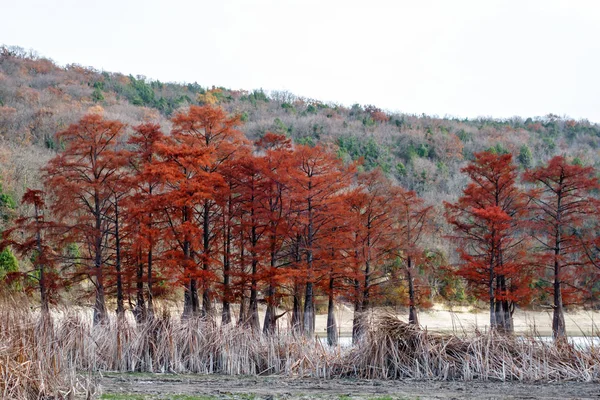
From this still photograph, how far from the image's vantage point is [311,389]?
1180cm

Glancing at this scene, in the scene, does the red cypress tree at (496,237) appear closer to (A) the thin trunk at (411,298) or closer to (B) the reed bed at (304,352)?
(A) the thin trunk at (411,298)

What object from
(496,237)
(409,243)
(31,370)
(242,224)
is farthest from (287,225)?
(31,370)

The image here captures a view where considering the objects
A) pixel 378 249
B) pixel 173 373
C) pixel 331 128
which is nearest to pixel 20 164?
pixel 378 249

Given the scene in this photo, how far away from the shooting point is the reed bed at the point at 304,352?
12.9m

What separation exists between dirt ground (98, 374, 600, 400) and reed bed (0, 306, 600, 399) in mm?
563

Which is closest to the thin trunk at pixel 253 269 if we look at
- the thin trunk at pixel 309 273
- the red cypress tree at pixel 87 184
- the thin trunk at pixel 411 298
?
the thin trunk at pixel 309 273

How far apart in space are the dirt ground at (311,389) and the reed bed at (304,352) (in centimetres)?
56

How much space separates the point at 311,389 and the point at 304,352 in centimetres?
208

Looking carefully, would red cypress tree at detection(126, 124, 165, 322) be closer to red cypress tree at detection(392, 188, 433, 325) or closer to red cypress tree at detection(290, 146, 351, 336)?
red cypress tree at detection(290, 146, 351, 336)

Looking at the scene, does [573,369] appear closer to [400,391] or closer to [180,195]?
[400,391]

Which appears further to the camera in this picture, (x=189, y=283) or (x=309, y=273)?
(x=189, y=283)

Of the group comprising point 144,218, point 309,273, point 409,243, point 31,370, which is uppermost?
point 144,218

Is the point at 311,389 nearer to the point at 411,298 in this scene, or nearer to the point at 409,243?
the point at 411,298

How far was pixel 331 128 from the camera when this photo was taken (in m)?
126
